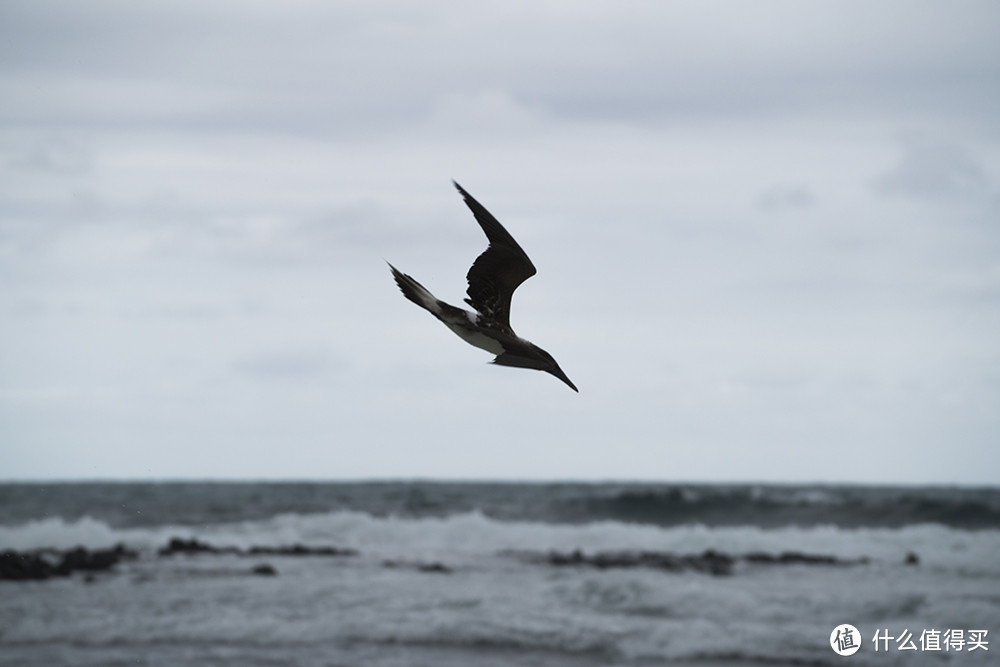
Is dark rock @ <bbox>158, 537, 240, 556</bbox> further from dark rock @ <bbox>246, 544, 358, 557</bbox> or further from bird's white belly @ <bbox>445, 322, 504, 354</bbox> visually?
bird's white belly @ <bbox>445, 322, 504, 354</bbox>

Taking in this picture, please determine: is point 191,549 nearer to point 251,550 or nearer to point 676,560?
point 251,550

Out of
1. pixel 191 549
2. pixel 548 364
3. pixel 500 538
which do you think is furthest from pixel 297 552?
pixel 548 364

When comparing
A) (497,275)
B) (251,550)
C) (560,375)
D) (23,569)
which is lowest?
(23,569)

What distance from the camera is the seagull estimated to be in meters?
5.25

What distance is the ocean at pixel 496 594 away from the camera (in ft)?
47.1

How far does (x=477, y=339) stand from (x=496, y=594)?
13.4 metres

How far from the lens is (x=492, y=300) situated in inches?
228

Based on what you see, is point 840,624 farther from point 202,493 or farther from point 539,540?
point 202,493

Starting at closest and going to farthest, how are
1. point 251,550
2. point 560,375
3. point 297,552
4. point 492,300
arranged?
point 560,375, point 492,300, point 297,552, point 251,550

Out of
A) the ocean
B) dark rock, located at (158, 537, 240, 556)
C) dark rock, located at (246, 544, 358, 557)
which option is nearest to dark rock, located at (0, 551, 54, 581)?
the ocean

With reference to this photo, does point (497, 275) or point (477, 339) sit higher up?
point (497, 275)

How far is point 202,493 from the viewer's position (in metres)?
56.0

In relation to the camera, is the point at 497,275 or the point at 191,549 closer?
the point at 497,275

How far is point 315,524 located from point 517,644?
65.9ft
